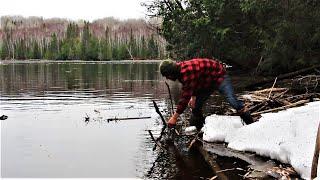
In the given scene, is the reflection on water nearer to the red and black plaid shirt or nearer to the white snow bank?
the red and black plaid shirt

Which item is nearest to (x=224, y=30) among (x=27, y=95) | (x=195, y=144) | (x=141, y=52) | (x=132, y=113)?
(x=27, y=95)

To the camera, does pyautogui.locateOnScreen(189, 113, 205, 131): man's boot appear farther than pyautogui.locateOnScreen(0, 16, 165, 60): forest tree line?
No

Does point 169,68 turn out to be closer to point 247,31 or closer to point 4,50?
point 247,31

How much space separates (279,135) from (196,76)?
6.16ft

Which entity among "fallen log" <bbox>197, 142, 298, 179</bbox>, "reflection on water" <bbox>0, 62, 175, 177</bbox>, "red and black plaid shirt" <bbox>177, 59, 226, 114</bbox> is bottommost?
"reflection on water" <bbox>0, 62, 175, 177</bbox>

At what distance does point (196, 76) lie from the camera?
8.20 m

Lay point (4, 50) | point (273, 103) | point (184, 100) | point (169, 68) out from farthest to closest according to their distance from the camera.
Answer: point (4, 50) < point (273, 103) < point (184, 100) < point (169, 68)

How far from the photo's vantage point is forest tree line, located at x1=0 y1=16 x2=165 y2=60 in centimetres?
13200

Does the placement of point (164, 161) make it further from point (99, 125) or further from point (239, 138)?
point (99, 125)

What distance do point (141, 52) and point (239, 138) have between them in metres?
126

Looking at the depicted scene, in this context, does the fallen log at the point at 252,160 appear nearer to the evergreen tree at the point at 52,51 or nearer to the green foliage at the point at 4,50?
the evergreen tree at the point at 52,51

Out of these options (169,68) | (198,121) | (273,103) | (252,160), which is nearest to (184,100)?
(169,68)

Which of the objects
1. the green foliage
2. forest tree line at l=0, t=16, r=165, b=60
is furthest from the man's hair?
→ the green foliage

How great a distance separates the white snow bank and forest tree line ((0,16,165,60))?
336 feet
